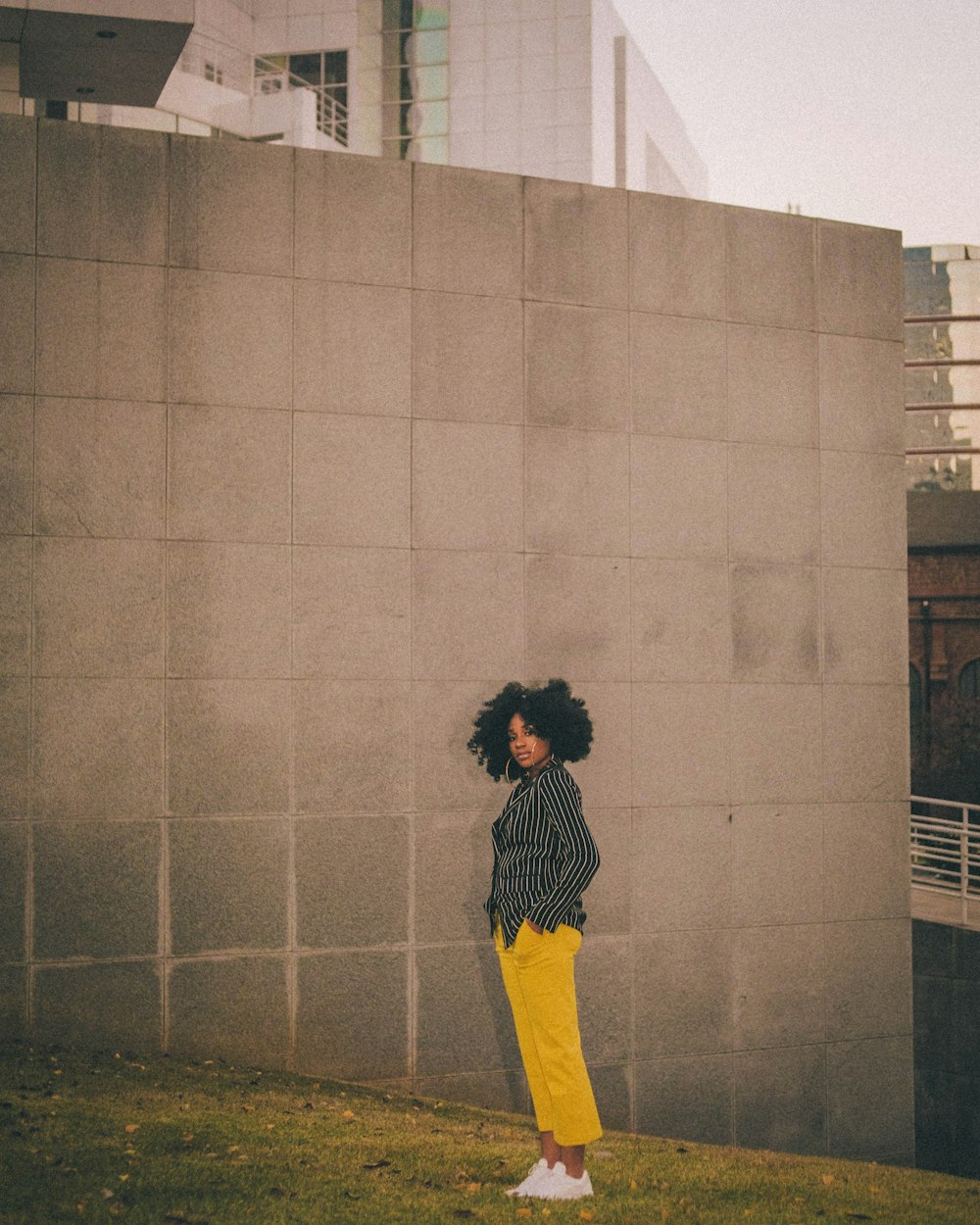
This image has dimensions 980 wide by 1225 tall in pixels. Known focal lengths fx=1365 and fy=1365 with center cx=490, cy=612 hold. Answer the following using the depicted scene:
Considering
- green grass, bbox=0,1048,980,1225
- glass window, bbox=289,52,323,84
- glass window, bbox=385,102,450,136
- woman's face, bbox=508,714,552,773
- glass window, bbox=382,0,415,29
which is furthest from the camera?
glass window, bbox=385,102,450,136

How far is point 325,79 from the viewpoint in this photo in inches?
1971

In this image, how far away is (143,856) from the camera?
866 centimetres

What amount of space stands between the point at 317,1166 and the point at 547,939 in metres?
1.69

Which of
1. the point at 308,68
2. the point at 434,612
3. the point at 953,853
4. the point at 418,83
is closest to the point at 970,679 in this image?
the point at 953,853

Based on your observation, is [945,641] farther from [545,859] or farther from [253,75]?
[253,75]

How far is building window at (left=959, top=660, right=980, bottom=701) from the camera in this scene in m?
34.7

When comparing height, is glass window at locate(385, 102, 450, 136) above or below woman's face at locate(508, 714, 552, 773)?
above

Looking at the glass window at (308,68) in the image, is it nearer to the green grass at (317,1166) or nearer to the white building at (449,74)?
the white building at (449,74)

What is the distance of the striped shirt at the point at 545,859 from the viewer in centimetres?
604

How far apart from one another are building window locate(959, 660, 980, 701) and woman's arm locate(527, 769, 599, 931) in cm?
3072

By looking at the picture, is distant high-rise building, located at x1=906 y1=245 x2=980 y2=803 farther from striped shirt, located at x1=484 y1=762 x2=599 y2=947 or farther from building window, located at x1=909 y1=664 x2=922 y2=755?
striped shirt, located at x1=484 y1=762 x2=599 y2=947

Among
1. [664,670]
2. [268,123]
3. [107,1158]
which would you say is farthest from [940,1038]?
[268,123]

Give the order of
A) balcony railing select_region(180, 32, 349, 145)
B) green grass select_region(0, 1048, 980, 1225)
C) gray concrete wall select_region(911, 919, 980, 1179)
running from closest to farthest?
1. green grass select_region(0, 1048, 980, 1225)
2. gray concrete wall select_region(911, 919, 980, 1179)
3. balcony railing select_region(180, 32, 349, 145)

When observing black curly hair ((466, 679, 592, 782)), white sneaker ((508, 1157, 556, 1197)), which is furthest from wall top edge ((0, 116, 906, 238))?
white sneaker ((508, 1157, 556, 1197))
